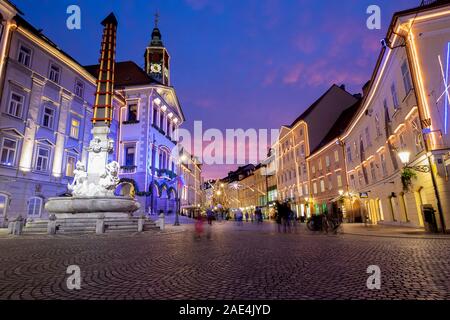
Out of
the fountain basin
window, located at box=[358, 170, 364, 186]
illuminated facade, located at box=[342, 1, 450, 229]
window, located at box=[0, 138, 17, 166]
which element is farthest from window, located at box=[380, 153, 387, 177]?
window, located at box=[0, 138, 17, 166]

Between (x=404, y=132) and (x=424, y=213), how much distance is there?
609 cm

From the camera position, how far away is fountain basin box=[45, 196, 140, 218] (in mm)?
15751

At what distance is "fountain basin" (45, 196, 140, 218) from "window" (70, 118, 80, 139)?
1334cm

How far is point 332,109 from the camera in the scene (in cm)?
4203

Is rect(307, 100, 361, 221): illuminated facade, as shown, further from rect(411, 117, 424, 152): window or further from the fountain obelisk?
the fountain obelisk

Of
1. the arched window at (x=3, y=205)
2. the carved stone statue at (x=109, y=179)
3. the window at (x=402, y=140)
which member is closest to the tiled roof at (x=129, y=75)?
the arched window at (x=3, y=205)

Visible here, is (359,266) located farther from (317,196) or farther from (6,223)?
(317,196)

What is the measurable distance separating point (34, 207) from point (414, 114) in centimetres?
2832

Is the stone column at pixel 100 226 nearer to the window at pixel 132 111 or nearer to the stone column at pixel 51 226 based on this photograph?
the stone column at pixel 51 226

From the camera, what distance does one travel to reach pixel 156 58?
147ft

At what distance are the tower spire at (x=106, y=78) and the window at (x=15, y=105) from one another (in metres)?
6.59

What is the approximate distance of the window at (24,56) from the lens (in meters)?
22.5

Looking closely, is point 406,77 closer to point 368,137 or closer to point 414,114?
point 414,114

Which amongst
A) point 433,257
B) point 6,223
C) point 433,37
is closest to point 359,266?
point 433,257
